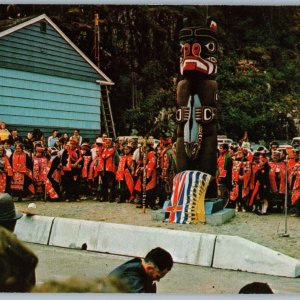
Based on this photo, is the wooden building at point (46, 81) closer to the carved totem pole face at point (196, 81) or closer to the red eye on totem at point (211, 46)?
the carved totem pole face at point (196, 81)

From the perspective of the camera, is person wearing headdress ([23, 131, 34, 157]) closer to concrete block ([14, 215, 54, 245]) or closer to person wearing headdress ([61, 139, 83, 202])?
person wearing headdress ([61, 139, 83, 202])

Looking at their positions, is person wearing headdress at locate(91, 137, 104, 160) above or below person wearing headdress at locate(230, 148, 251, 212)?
above

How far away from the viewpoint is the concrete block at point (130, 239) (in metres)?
5.67

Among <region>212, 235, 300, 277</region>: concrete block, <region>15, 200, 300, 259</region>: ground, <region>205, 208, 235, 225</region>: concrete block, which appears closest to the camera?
<region>212, 235, 300, 277</region>: concrete block

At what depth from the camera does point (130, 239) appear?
594 cm

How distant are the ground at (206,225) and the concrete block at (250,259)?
26 cm

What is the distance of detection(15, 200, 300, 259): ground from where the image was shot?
581cm

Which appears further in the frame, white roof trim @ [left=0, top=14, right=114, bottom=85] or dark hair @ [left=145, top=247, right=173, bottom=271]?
white roof trim @ [left=0, top=14, right=114, bottom=85]

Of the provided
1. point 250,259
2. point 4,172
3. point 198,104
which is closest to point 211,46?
point 198,104

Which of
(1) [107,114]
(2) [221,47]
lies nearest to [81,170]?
(1) [107,114]

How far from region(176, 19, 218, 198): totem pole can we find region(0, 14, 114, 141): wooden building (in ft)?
2.91

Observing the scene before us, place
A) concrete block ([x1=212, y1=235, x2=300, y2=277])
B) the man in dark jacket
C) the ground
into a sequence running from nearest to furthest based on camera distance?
the man in dark jacket < concrete block ([x1=212, y1=235, x2=300, y2=277]) < the ground

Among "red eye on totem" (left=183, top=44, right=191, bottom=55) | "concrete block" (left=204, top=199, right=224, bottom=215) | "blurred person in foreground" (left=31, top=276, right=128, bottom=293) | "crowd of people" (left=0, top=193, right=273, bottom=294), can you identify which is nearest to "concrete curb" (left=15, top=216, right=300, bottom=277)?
"concrete block" (left=204, top=199, right=224, bottom=215)

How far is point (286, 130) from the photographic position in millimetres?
5840
